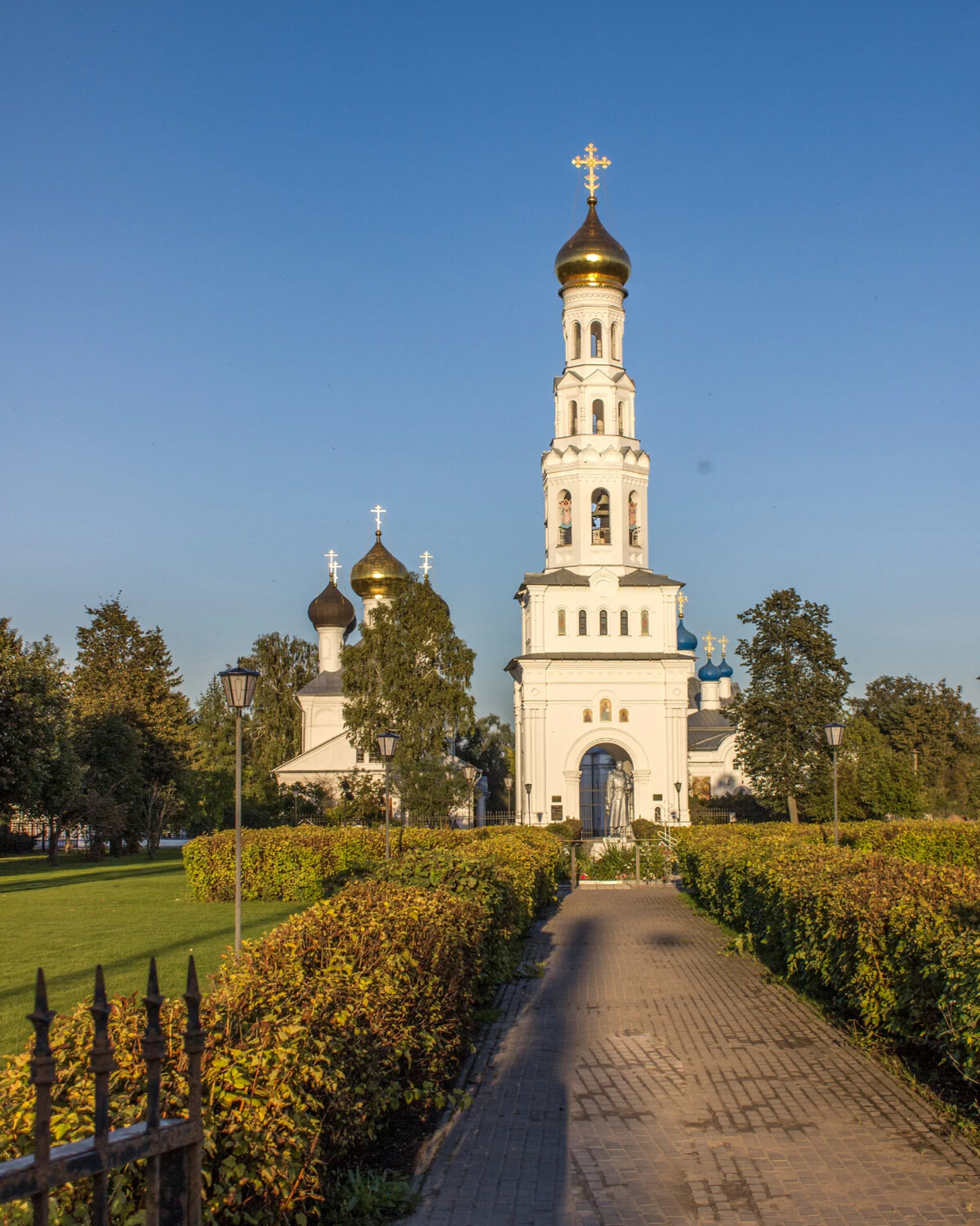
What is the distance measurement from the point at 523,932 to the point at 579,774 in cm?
2491

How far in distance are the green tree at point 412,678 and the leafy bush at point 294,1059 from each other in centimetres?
2825

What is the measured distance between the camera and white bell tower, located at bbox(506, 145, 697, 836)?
134 ft

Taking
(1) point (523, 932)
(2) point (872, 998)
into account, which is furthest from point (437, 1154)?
(1) point (523, 932)

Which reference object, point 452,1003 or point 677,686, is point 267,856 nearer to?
point 452,1003

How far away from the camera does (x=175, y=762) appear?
40656 millimetres

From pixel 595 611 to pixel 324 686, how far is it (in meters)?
14.7

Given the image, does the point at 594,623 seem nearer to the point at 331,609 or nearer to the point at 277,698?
the point at 331,609

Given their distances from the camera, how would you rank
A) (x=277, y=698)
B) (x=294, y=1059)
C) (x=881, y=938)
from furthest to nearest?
1. (x=277, y=698)
2. (x=881, y=938)
3. (x=294, y=1059)

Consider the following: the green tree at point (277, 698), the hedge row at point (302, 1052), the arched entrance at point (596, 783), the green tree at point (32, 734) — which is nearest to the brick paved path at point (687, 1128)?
the hedge row at point (302, 1052)

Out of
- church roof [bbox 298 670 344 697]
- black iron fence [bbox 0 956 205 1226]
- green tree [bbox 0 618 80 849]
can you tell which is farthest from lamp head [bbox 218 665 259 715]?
church roof [bbox 298 670 344 697]

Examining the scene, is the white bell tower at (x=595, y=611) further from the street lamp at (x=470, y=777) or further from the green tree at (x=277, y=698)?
the green tree at (x=277, y=698)

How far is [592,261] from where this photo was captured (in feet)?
143

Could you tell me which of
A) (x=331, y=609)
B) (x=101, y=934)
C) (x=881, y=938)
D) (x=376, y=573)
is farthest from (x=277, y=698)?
(x=881, y=938)

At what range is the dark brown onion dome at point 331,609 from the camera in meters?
53.2
